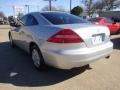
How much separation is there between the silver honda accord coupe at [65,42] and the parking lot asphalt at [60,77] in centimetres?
38

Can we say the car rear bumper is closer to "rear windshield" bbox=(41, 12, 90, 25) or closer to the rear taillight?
the rear taillight

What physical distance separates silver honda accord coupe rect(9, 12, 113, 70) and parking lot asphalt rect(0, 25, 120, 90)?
38cm

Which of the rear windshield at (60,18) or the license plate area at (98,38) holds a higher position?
the rear windshield at (60,18)

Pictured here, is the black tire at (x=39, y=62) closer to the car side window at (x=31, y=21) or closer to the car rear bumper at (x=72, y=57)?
the car rear bumper at (x=72, y=57)

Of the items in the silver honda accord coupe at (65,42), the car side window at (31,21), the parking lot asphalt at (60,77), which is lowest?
the parking lot asphalt at (60,77)

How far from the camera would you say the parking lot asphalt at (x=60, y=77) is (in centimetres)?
477

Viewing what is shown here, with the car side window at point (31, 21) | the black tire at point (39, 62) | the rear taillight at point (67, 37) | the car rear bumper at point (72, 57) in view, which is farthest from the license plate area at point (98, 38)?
the car side window at point (31, 21)

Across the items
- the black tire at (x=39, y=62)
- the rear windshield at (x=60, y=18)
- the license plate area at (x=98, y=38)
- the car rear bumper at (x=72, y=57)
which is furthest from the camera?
the rear windshield at (x=60, y=18)

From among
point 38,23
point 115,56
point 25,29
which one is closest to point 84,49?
point 38,23

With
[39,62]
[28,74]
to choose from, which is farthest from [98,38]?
[28,74]

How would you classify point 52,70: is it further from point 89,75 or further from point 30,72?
point 89,75

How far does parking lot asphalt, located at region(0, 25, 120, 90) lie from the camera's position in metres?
4.77

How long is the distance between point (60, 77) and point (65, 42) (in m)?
1.05

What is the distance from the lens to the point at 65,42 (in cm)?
471
